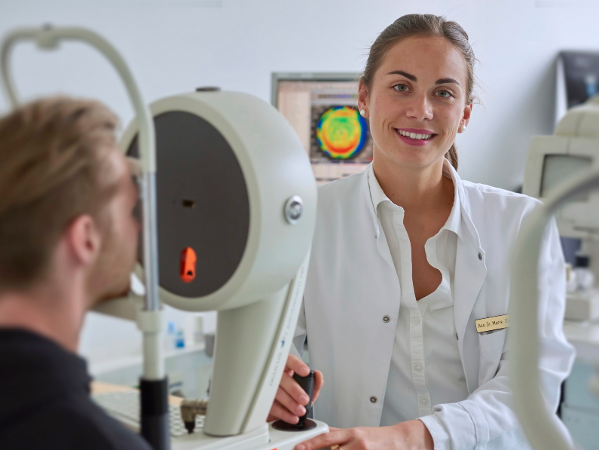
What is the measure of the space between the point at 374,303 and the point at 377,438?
1.07 ft

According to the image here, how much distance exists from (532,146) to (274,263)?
0.31m

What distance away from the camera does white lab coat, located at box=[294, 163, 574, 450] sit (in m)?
1.20

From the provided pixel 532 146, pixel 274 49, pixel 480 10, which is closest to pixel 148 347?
pixel 532 146

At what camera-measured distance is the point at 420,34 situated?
4.10 ft

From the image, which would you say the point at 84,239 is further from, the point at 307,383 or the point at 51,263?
the point at 307,383

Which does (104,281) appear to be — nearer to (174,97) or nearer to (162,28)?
(174,97)

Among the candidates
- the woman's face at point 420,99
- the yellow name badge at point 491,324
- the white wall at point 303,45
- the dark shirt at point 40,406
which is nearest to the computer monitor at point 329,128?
the white wall at point 303,45

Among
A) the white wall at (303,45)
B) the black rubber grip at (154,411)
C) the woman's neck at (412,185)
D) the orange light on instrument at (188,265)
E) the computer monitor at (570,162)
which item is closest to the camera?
the computer monitor at (570,162)

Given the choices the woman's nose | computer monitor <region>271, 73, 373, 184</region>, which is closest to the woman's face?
the woman's nose

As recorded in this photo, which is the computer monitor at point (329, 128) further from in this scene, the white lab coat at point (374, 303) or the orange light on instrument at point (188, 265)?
the orange light on instrument at point (188, 265)

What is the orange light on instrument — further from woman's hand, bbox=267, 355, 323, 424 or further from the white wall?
the white wall

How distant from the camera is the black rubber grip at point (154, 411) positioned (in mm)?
565

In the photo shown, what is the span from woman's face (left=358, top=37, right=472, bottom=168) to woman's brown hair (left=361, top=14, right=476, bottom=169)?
0.02 m

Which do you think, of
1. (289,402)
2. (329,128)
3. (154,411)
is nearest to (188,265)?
(154,411)
